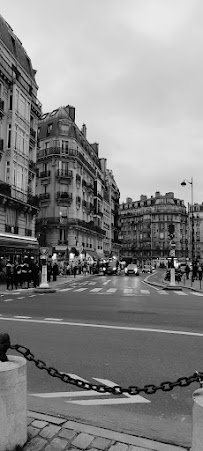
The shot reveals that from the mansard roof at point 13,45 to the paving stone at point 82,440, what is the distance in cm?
3409

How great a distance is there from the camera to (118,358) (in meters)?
6.29

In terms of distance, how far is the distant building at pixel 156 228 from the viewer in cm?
14575

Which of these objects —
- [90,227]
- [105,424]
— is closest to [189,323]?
[105,424]

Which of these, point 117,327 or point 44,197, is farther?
point 44,197

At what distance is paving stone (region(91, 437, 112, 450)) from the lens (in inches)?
124

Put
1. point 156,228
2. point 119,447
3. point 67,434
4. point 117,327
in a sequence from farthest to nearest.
Result: point 156,228
point 117,327
point 67,434
point 119,447

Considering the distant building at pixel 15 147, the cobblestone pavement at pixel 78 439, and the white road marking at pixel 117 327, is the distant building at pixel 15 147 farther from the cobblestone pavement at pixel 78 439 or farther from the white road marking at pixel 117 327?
the cobblestone pavement at pixel 78 439

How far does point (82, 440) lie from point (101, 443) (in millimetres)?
166

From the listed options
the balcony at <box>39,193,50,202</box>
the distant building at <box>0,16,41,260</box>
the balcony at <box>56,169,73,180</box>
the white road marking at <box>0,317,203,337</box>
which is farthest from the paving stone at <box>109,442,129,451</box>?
the balcony at <box>39,193,50,202</box>

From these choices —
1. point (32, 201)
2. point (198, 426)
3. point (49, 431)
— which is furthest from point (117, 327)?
point (32, 201)

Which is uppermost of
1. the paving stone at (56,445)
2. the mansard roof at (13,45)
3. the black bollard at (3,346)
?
the mansard roof at (13,45)

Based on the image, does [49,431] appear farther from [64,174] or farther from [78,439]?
[64,174]

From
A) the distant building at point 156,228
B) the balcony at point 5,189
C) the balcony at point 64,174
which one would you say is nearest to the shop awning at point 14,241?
the balcony at point 5,189

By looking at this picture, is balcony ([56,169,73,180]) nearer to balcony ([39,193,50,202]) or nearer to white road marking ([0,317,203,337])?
balcony ([39,193,50,202])
